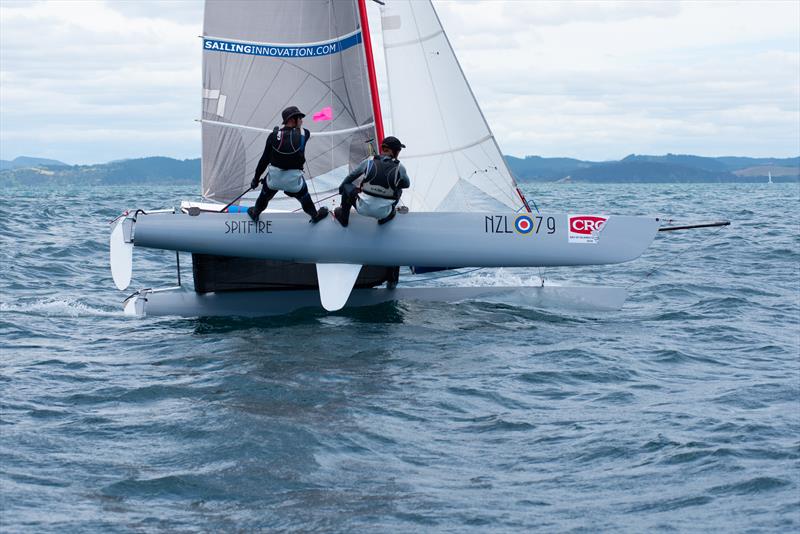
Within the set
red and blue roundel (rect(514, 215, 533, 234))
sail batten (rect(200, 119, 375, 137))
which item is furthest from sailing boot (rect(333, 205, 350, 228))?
red and blue roundel (rect(514, 215, 533, 234))

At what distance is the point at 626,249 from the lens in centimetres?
1102

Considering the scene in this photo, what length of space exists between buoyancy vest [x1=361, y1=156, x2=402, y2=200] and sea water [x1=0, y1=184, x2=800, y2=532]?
59.8 inches

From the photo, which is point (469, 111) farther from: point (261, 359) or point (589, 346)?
point (261, 359)

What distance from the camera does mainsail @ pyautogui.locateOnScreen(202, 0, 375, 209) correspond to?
39.3ft

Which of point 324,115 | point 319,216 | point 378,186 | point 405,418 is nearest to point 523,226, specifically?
point 378,186

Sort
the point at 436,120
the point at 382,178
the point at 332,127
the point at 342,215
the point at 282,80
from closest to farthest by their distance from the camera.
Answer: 1. the point at 382,178
2. the point at 342,215
3. the point at 436,120
4. the point at 282,80
5. the point at 332,127

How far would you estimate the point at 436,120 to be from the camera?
11930 millimetres

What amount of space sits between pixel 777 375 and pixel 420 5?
6251 millimetres

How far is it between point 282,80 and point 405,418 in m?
6.20

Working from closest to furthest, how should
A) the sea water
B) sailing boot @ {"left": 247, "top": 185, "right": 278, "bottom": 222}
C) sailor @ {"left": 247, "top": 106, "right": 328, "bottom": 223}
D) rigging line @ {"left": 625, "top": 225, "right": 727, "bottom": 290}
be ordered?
the sea water, sailor @ {"left": 247, "top": 106, "right": 328, "bottom": 223}, sailing boot @ {"left": 247, "top": 185, "right": 278, "bottom": 222}, rigging line @ {"left": 625, "top": 225, "right": 727, "bottom": 290}

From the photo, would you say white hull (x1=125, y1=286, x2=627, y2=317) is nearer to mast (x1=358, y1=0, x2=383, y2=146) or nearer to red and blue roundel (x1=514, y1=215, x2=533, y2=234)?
red and blue roundel (x1=514, y1=215, x2=533, y2=234)

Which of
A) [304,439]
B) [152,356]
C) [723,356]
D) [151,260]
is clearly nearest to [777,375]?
[723,356]

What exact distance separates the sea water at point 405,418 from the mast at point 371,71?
2340 millimetres

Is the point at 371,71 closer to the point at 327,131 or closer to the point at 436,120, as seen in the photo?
the point at 327,131
